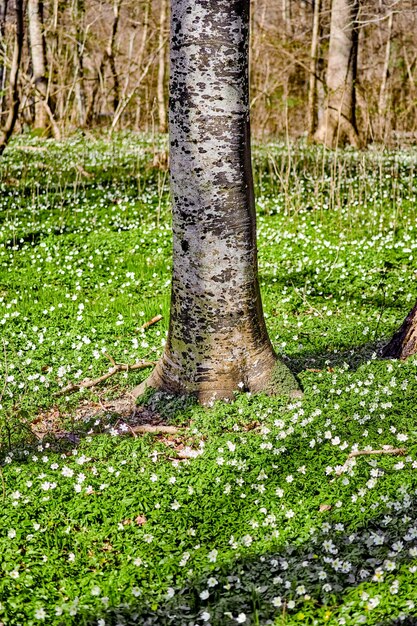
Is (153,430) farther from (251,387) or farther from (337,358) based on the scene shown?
(337,358)

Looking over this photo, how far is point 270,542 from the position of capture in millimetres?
3969

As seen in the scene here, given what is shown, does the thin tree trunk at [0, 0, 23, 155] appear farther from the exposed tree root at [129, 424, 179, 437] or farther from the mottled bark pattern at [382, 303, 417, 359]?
the mottled bark pattern at [382, 303, 417, 359]

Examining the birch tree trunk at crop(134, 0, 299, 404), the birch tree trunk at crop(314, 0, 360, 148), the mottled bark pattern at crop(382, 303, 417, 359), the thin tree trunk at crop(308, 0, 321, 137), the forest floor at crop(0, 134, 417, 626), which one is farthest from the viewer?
the birch tree trunk at crop(314, 0, 360, 148)

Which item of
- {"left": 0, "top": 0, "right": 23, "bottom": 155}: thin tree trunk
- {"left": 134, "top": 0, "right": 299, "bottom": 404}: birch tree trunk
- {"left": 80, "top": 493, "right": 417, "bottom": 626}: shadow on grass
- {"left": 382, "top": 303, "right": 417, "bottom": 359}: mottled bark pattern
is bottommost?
{"left": 80, "top": 493, "right": 417, "bottom": 626}: shadow on grass

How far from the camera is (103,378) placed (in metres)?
6.35

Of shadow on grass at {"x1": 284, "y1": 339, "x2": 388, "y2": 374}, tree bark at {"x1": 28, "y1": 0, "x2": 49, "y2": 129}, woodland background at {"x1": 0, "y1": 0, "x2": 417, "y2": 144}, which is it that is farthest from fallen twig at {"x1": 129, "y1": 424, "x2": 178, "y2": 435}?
tree bark at {"x1": 28, "y1": 0, "x2": 49, "y2": 129}

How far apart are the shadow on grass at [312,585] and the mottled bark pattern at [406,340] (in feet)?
7.32

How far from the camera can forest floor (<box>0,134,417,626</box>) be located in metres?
3.61

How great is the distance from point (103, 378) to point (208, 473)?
79.7 inches

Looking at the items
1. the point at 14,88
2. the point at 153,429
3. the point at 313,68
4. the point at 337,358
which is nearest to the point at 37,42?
the point at 313,68

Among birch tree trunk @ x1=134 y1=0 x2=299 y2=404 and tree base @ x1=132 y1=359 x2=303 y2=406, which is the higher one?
birch tree trunk @ x1=134 y1=0 x2=299 y2=404

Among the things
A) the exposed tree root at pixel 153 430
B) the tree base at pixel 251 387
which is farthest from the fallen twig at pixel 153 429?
the tree base at pixel 251 387

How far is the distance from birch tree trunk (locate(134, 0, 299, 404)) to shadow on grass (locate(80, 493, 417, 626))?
197 cm

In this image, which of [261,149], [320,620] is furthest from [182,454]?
[261,149]
